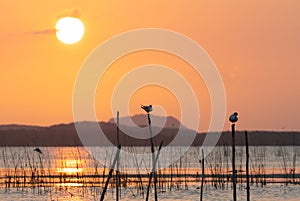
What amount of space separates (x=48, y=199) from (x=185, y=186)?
206 inches

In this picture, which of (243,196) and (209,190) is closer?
(243,196)

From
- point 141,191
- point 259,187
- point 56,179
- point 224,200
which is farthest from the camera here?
point 56,179

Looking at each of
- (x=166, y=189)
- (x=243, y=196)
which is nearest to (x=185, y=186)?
(x=166, y=189)

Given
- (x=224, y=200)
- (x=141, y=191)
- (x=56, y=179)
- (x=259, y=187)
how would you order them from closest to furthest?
(x=224, y=200)
(x=141, y=191)
(x=259, y=187)
(x=56, y=179)

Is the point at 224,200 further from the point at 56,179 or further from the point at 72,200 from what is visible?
the point at 56,179

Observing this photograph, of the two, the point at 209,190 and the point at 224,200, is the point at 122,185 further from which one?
the point at 224,200

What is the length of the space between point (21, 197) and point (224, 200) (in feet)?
19.8

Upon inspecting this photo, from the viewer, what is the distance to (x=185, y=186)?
1035 inches

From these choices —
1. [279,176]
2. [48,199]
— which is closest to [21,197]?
[48,199]

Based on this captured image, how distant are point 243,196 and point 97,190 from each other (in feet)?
15.0

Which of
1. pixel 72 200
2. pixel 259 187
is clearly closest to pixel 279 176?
pixel 259 187

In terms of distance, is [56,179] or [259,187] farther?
[56,179]

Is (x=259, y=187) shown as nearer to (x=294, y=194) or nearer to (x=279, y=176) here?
(x=294, y=194)

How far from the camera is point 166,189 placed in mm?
25531
